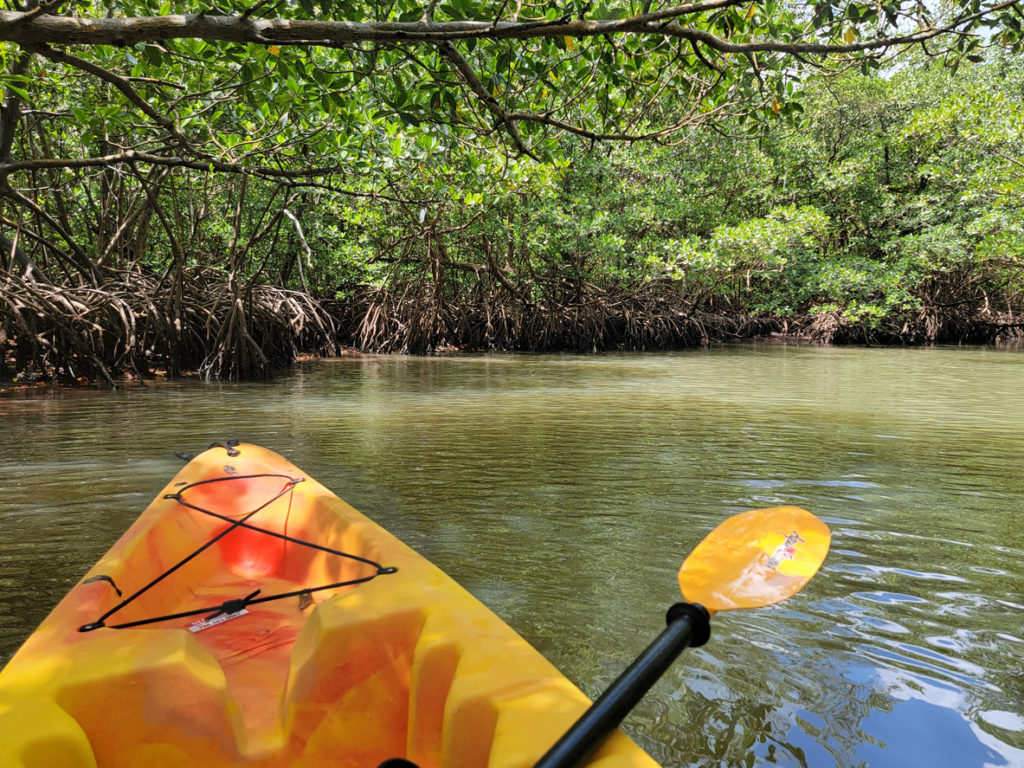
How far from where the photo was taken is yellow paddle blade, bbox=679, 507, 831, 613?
1.41 metres

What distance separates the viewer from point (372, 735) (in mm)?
1391

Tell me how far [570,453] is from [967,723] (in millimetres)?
2853

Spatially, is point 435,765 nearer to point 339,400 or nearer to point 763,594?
point 763,594

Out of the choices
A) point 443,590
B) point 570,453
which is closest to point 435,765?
point 443,590

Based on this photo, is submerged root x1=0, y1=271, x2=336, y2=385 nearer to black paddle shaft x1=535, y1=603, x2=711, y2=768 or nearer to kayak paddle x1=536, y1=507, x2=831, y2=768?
kayak paddle x1=536, y1=507, x2=831, y2=768

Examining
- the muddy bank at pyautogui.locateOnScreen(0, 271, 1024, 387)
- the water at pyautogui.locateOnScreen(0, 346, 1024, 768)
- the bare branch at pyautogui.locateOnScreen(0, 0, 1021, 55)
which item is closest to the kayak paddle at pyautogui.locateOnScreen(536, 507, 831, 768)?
the water at pyautogui.locateOnScreen(0, 346, 1024, 768)

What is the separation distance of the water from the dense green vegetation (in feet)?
6.18

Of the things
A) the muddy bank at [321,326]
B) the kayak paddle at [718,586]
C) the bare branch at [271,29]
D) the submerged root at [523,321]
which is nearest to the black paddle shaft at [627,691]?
the kayak paddle at [718,586]

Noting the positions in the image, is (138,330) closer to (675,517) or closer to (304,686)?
(675,517)

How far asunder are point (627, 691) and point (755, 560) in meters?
0.65

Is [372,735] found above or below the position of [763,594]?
below

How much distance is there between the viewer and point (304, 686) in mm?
1387

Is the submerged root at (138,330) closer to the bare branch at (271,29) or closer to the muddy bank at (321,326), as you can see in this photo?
the muddy bank at (321,326)

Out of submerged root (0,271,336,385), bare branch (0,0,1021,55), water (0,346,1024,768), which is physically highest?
bare branch (0,0,1021,55)
